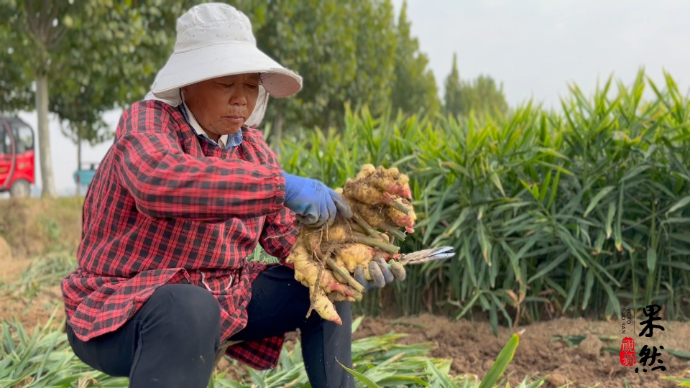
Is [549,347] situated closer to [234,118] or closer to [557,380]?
[557,380]

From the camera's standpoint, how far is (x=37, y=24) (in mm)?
7801

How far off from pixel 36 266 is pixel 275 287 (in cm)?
364

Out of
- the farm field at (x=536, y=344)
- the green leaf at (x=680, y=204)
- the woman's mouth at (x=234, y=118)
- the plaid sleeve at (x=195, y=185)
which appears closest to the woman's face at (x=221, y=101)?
the woman's mouth at (x=234, y=118)

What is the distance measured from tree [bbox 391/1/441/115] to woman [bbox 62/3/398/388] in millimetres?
19100

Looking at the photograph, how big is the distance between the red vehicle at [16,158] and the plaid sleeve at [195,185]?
37.0ft

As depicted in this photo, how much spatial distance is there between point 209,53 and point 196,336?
0.66 m

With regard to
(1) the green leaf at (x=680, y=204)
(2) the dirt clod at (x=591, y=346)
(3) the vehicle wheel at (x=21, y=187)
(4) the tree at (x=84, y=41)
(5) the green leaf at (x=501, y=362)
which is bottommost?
(2) the dirt clod at (x=591, y=346)

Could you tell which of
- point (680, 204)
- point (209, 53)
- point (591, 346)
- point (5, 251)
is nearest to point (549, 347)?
point (591, 346)

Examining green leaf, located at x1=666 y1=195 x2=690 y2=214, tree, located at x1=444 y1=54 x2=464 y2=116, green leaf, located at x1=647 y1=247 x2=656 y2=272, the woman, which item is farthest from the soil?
tree, located at x1=444 y1=54 x2=464 y2=116

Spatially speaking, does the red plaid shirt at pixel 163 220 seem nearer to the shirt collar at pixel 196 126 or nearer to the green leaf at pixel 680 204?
the shirt collar at pixel 196 126

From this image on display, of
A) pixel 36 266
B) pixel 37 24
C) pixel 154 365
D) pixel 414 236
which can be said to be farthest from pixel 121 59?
pixel 154 365

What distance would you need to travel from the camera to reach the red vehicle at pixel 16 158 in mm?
11453

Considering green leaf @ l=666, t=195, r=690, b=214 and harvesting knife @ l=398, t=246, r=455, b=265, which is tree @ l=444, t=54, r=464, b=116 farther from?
harvesting knife @ l=398, t=246, r=455, b=265

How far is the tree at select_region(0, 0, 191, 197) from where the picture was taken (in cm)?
733
